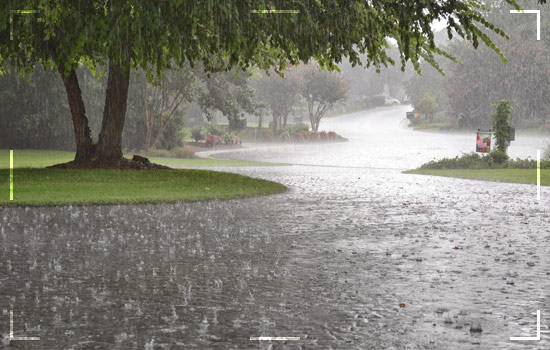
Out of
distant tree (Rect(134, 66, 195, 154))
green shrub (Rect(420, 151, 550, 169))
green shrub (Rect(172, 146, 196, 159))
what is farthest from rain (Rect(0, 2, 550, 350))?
distant tree (Rect(134, 66, 195, 154))

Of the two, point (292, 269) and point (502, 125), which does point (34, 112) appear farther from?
point (292, 269)

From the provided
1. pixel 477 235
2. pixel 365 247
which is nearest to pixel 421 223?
pixel 477 235

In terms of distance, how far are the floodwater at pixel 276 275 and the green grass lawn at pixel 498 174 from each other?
313 inches

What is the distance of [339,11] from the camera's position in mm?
18594

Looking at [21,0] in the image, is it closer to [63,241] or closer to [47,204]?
[47,204]

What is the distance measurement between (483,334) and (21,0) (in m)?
15.0

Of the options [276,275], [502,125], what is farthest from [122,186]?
[502,125]

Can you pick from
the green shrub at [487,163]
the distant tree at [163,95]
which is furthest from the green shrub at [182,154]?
the green shrub at [487,163]

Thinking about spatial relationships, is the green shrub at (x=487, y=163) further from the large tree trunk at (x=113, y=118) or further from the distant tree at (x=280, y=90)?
the distant tree at (x=280, y=90)

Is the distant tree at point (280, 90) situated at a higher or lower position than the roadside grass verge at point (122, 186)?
higher

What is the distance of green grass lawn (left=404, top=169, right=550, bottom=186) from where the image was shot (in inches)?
952

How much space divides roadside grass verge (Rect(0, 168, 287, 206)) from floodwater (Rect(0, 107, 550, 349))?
1.25 m

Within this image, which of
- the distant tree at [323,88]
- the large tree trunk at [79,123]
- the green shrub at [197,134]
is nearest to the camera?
the large tree trunk at [79,123]

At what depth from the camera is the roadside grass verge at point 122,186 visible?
54.6 ft
